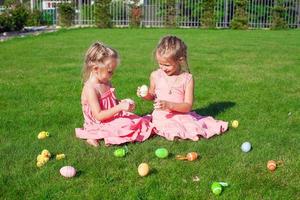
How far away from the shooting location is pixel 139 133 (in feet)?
16.0

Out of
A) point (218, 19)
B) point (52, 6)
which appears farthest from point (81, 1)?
point (218, 19)

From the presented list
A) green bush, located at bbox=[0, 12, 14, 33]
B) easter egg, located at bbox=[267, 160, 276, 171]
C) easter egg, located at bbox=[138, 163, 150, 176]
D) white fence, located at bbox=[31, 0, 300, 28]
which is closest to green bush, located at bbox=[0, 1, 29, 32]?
green bush, located at bbox=[0, 12, 14, 33]

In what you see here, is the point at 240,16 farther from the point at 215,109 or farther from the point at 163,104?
the point at 163,104

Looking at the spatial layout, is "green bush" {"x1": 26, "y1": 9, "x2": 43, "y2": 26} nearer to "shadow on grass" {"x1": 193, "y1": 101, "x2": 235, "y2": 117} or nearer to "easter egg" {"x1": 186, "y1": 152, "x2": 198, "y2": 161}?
"shadow on grass" {"x1": 193, "y1": 101, "x2": 235, "y2": 117}

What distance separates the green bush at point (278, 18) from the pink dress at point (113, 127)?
21111 mm

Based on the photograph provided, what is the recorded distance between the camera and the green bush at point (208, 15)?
82.6 feet

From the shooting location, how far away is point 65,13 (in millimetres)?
25188

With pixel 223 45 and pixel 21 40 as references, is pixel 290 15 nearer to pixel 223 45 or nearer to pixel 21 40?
pixel 223 45

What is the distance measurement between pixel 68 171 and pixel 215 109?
2805 mm

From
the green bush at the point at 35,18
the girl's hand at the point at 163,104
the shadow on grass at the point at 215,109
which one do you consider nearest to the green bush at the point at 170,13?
the green bush at the point at 35,18

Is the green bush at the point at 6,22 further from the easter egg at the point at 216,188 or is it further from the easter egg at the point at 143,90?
the easter egg at the point at 216,188

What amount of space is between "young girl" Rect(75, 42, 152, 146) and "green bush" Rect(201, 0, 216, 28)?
67.7 ft

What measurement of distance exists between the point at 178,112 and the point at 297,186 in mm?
1801

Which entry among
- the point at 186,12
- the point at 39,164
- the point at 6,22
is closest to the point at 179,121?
the point at 39,164
